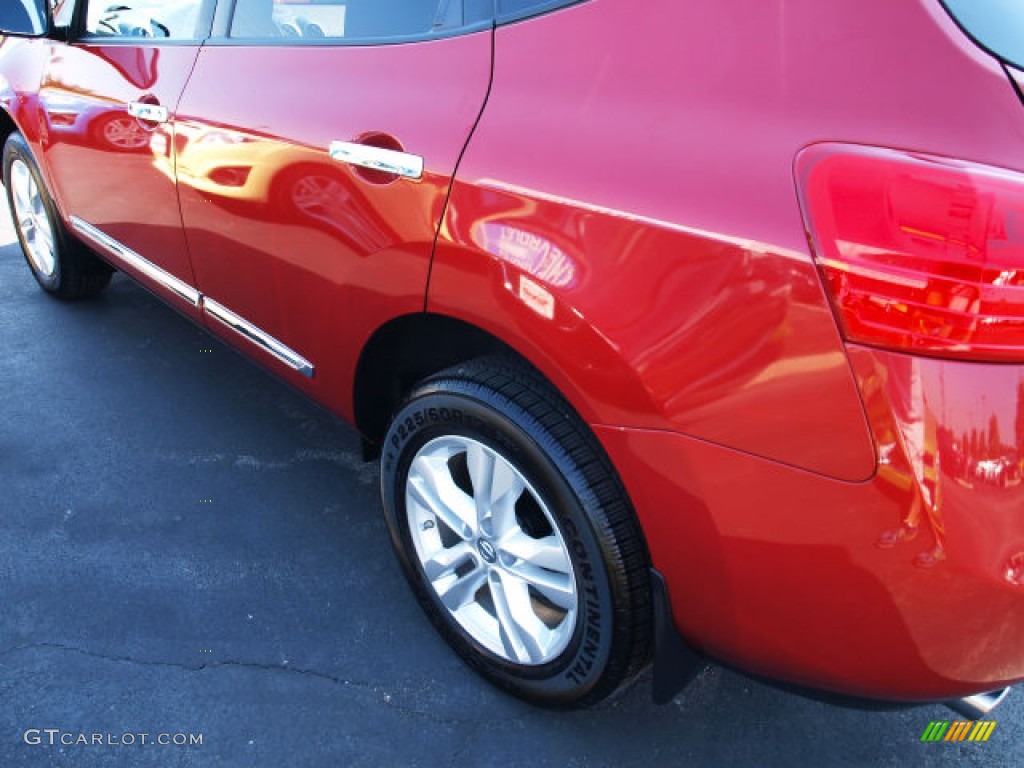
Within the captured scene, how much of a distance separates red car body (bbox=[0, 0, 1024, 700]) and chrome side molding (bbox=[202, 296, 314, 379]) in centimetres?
56

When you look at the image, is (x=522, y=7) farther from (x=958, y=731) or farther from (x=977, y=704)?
(x=958, y=731)

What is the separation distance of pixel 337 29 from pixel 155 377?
1.90 meters

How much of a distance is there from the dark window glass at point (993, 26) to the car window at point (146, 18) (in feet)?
6.80

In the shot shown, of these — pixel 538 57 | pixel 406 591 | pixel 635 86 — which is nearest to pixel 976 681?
pixel 635 86

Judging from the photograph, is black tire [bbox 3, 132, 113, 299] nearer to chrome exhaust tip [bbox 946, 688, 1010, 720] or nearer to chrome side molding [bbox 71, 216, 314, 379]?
chrome side molding [bbox 71, 216, 314, 379]

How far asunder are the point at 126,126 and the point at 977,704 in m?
2.77

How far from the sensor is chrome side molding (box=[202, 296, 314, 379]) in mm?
2235

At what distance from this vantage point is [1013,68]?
1.07 m

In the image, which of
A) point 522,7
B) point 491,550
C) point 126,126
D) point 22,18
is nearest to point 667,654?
point 491,550

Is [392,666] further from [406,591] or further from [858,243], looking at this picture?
[858,243]

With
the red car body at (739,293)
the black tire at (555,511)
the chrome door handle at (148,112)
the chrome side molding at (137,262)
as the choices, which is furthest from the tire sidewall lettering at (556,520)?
the chrome door handle at (148,112)

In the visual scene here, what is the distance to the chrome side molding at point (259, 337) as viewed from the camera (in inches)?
88.0

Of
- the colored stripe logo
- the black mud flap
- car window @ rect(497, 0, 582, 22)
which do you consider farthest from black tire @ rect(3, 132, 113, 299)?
the colored stripe logo

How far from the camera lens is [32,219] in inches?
155
